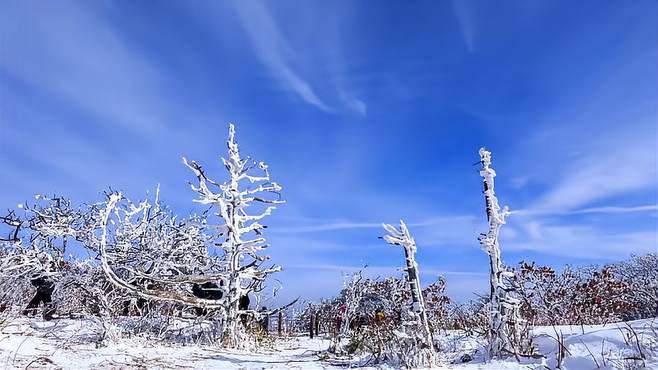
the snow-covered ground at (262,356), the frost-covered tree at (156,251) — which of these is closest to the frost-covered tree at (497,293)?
the snow-covered ground at (262,356)

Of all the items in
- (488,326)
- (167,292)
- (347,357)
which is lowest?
(347,357)

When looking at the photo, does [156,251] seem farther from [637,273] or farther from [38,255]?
[637,273]

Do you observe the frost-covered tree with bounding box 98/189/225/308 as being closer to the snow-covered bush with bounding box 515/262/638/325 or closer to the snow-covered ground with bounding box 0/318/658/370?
the snow-covered ground with bounding box 0/318/658/370

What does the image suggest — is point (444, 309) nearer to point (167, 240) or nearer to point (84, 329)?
point (167, 240)

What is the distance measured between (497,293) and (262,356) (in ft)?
15.1

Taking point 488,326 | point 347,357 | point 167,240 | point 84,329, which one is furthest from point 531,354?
point 167,240

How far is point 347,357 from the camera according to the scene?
8922 millimetres

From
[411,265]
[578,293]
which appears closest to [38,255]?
[411,265]

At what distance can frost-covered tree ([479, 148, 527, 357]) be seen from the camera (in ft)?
23.4

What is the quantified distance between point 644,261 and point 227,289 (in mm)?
31964

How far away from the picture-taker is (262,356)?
29.2 feet

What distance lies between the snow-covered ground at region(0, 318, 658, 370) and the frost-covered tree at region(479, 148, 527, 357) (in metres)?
0.34

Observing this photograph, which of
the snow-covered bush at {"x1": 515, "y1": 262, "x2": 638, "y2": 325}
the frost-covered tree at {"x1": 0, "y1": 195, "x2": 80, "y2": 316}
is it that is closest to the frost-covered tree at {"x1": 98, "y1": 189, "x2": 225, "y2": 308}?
the frost-covered tree at {"x1": 0, "y1": 195, "x2": 80, "y2": 316}

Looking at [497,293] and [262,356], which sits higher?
[497,293]
